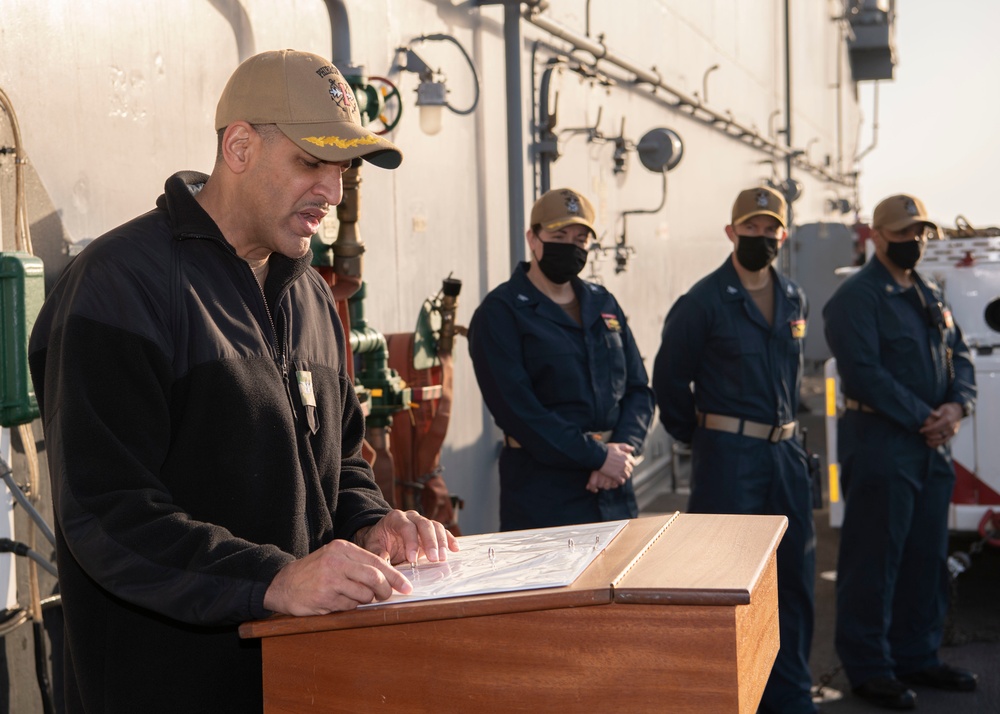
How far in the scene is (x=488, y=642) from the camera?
1.61 m

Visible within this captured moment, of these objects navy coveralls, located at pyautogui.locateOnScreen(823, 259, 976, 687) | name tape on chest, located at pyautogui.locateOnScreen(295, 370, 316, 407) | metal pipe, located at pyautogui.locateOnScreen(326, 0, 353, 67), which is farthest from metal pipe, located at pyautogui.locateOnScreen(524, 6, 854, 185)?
name tape on chest, located at pyautogui.locateOnScreen(295, 370, 316, 407)

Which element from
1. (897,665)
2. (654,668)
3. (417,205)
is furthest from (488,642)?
(897,665)

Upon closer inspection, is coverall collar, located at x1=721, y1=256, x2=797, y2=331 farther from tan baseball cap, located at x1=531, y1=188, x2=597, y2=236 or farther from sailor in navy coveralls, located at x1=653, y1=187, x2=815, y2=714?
tan baseball cap, located at x1=531, y1=188, x2=597, y2=236

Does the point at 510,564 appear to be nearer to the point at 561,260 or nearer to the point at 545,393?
the point at 545,393

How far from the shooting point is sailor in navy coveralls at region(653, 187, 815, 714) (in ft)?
14.7

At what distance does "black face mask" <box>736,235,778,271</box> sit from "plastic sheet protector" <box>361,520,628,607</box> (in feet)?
9.32

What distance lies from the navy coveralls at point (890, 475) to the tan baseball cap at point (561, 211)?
137 cm

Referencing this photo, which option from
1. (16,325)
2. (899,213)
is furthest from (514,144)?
(16,325)

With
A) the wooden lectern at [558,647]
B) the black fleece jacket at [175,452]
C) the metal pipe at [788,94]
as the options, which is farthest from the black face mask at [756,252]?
the metal pipe at [788,94]

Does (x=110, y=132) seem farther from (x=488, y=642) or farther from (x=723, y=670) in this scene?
(x=723, y=670)

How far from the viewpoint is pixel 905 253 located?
199 inches

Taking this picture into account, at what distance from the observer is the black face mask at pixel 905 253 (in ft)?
16.6

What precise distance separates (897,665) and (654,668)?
388 centimetres

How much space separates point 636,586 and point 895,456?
3.62 metres
